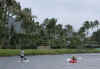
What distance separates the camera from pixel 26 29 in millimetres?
34500

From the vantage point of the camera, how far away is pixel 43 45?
155 ft

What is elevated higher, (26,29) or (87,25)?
(87,25)

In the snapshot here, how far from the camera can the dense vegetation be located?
90.7 feet

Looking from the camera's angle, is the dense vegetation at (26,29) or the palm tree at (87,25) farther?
the palm tree at (87,25)

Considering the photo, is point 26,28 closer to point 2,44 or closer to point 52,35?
point 2,44

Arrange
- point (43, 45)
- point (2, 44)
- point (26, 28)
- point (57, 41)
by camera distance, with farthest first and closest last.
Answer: point (43, 45), point (57, 41), point (2, 44), point (26, 28)

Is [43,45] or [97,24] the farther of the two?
[97,24]

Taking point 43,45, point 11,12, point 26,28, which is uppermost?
point 11,12

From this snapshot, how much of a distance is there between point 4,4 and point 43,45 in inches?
894

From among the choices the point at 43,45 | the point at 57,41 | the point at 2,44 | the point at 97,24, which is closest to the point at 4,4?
the point at 2,44

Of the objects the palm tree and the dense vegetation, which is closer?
the dense vegetation

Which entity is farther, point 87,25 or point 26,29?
point 87,25

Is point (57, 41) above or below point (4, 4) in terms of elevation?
below

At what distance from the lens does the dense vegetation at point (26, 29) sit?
90.7ft
